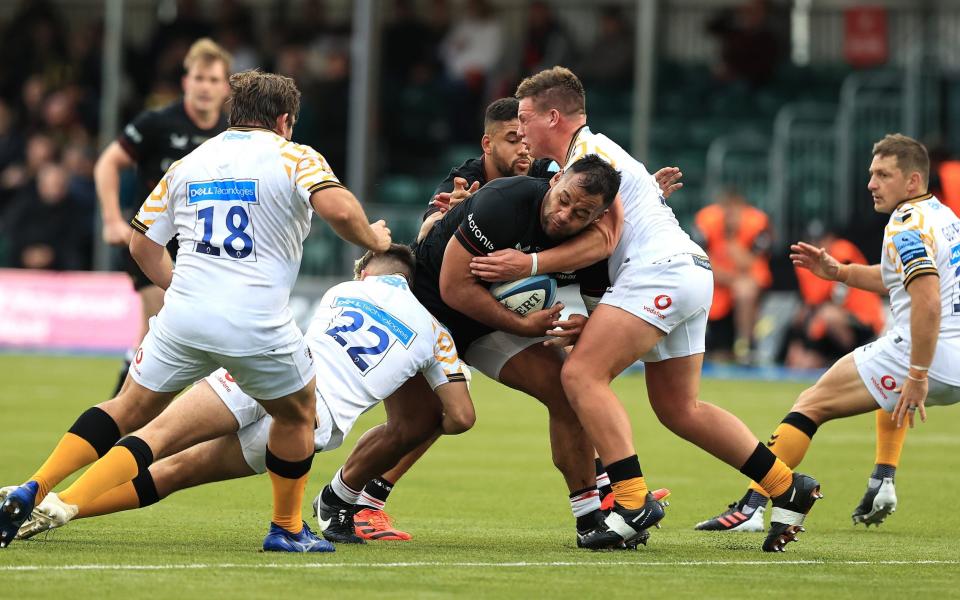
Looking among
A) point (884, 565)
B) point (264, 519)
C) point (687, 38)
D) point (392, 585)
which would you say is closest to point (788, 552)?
point (884, 565)

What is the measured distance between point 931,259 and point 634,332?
172 centimetres

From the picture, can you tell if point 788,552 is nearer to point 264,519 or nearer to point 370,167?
point 264,519

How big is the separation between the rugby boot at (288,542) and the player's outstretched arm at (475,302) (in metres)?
1.28

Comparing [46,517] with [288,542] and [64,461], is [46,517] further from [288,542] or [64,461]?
[288,542]

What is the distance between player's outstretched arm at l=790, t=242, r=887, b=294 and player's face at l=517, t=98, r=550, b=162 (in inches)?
58.2

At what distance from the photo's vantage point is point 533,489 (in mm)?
9812

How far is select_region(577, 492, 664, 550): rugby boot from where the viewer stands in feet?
22.9

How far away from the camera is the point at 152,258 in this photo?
6914 millimetres

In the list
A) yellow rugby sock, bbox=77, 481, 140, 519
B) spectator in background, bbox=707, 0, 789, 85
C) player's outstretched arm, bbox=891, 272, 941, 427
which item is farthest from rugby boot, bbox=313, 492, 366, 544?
spectator in background, bbox=707, 0, 789, 85

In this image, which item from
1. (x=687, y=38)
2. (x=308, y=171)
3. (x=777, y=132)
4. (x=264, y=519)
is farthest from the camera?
(x=687, y=38)

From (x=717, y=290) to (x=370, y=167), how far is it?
6.28 m

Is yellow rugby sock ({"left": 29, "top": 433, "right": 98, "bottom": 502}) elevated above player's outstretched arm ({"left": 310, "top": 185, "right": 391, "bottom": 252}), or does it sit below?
below

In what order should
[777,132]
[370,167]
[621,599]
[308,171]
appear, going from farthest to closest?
1. [370,167]
2. [777,132]
3. [308,171]
4. [621,599]

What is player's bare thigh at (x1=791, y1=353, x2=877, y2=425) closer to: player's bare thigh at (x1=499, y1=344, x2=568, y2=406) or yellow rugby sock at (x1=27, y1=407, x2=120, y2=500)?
player's bare thigh at (x1=499, y1=344, x2=568, y2=406)
